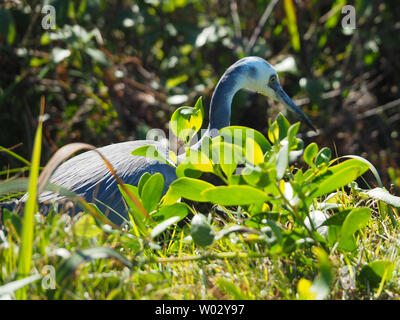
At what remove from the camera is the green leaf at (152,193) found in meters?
1.47

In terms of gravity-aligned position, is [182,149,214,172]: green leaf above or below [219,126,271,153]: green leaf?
below

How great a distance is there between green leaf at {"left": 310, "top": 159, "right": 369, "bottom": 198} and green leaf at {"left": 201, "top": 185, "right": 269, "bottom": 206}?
186 millimetres

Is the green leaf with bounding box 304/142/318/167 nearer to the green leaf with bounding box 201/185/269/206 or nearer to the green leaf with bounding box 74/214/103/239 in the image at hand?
the green leaf with bounding box 201/185/269/206

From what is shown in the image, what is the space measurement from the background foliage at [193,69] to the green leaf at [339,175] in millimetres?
2162

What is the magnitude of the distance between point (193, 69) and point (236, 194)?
2.95 meters

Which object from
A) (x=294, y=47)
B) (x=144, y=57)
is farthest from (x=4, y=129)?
(x=294, y=47)

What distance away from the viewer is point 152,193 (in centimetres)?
Result: 148

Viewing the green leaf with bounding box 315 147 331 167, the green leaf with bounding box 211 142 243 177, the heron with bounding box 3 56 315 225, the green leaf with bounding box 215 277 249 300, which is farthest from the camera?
the heron with bounding box 3 56 315 225

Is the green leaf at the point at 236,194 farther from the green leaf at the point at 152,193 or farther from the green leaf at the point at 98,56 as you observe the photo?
the green leaf at the point at 98,56

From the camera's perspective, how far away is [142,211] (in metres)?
1.38

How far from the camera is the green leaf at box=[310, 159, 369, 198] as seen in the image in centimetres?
130

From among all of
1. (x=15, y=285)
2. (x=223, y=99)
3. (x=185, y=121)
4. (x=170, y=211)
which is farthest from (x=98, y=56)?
(x=15, y=285)

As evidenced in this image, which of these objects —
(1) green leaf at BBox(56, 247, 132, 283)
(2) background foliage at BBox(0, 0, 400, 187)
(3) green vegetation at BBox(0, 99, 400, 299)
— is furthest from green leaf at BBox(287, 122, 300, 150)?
(2) background foliage at BBox(0, 0, 400, 187)

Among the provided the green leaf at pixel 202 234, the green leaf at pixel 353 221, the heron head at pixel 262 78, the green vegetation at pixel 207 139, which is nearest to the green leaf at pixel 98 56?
the green vegetation at pixel 207 139
